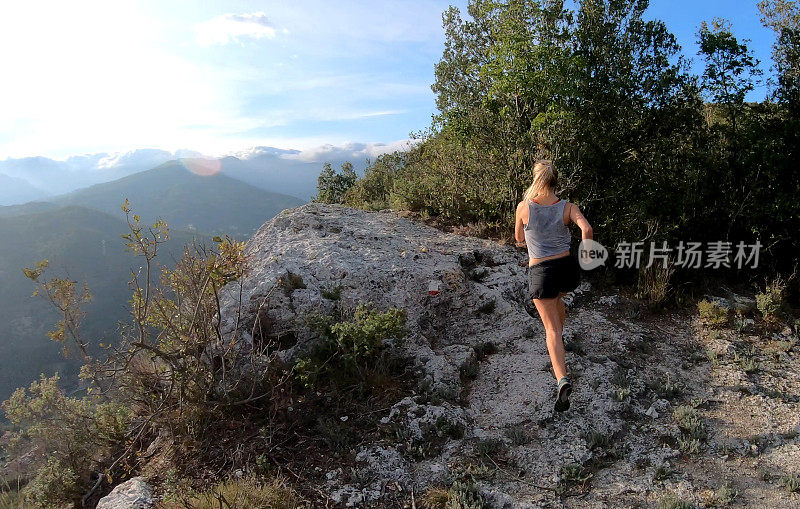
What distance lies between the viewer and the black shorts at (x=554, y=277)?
4176 millimetres

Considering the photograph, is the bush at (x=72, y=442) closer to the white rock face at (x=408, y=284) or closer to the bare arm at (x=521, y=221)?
the white rock face at (x=408, y=284)

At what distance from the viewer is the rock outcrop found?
3545mm

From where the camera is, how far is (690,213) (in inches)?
285

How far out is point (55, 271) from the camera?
299 feet

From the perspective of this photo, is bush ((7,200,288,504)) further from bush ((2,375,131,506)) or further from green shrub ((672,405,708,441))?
green shrub ((672,405,708,441))

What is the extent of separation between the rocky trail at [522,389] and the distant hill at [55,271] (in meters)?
85.6

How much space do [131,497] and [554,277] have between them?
4053 mm

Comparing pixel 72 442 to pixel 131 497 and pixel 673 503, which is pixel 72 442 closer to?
pixel 131 497

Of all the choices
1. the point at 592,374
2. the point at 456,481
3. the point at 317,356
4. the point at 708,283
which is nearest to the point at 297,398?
the point at 317,356

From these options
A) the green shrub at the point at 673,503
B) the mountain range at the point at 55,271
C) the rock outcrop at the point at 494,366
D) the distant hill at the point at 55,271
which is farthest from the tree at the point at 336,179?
the distant hill at the point at 55,271

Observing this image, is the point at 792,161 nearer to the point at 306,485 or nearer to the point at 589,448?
the point at 589,448

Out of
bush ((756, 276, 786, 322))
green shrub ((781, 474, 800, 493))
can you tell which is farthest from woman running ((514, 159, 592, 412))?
bush ((756, 276, 786, 322))

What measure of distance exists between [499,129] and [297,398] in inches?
216

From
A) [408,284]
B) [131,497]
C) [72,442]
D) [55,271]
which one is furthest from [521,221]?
[55,271]
